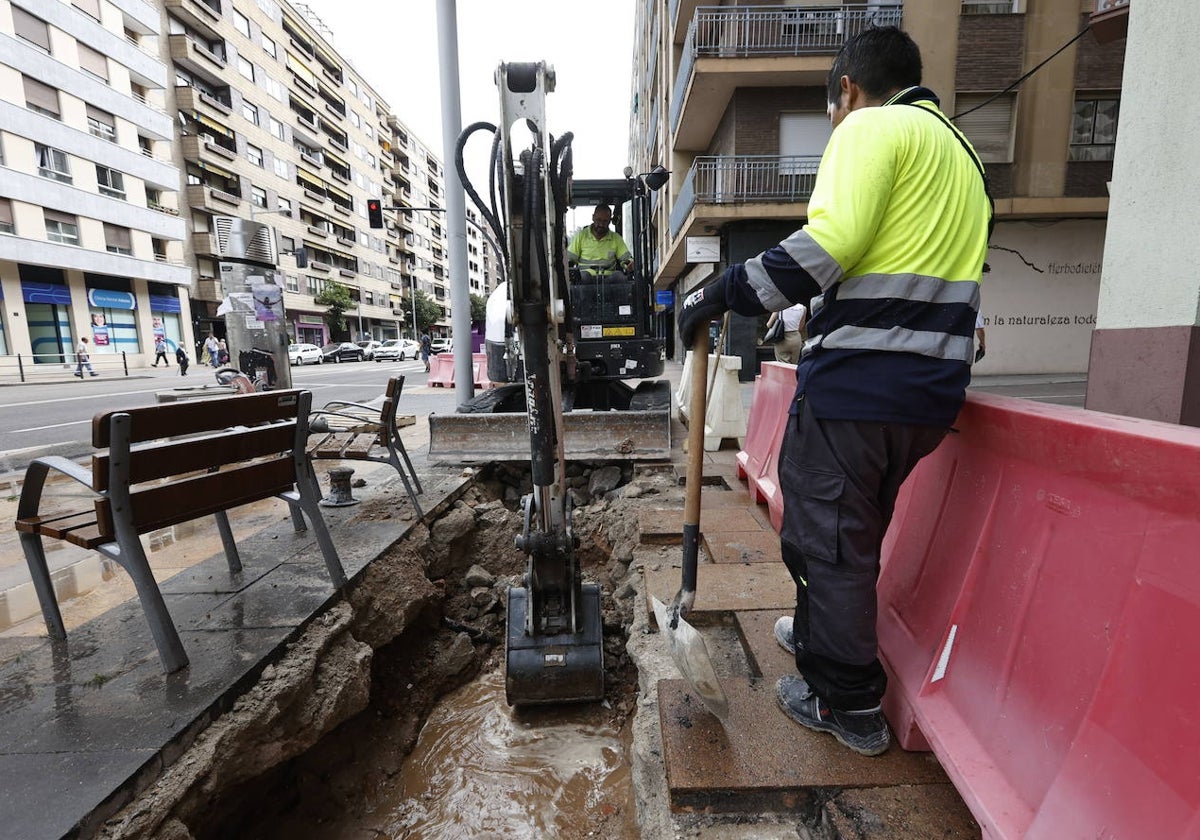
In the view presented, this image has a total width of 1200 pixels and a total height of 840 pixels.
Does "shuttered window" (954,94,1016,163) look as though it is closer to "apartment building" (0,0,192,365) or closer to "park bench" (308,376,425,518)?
"park bench" (308,376,425,518)

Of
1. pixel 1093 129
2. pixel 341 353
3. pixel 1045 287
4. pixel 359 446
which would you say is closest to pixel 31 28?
pixel 341 353

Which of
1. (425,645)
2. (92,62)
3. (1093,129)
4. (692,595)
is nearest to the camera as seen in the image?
(692,595)

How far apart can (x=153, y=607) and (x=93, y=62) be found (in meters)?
36.0

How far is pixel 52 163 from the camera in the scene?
957 inches

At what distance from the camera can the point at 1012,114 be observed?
13812 millimetres

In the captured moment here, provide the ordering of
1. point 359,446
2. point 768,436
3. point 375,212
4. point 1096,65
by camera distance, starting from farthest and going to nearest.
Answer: point 375,212, point 1096,65, point 359,446, point 768,436

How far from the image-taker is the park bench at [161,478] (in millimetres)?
2184

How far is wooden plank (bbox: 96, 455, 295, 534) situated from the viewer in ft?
7.51

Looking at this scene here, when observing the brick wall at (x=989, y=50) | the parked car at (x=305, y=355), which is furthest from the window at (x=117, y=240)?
the brick wall at (x=989, y=50)

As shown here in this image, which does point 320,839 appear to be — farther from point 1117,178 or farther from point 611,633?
point 1117,178

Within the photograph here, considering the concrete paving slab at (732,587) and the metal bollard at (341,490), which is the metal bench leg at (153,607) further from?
the metal bollard at (341,490)

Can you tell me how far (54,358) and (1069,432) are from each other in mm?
34498

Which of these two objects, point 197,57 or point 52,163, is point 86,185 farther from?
point 197,57

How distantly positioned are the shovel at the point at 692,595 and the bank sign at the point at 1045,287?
15521 millimetres
